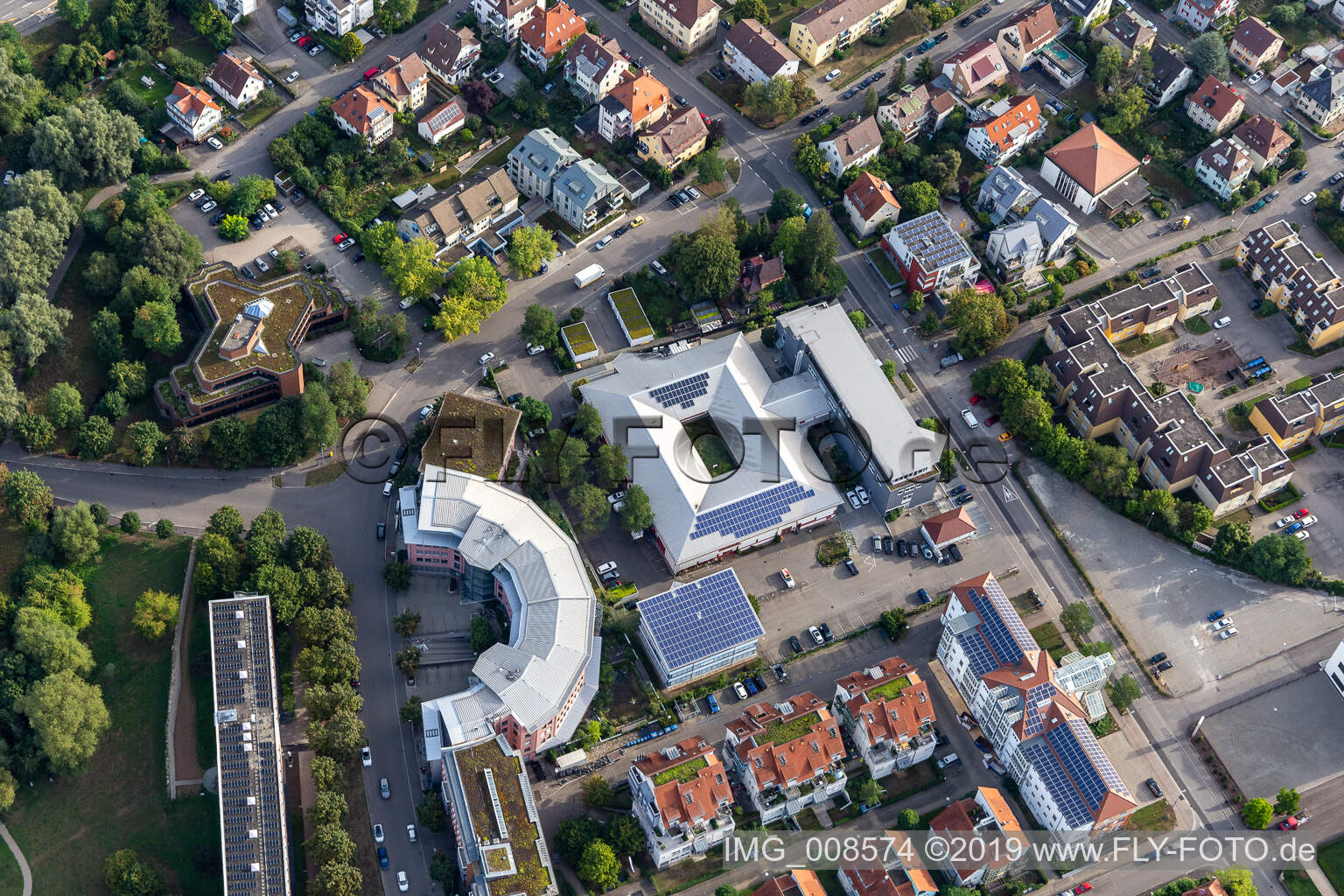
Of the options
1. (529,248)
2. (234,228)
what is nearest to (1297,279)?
(529,248)

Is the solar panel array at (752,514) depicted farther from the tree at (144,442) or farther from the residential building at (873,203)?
the tree at (144,442)

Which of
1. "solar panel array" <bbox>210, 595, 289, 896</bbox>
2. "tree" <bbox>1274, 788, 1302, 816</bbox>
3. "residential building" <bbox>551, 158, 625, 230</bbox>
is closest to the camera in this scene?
"solar panel array" <bbox>210, 595, 289, 896</bbox>

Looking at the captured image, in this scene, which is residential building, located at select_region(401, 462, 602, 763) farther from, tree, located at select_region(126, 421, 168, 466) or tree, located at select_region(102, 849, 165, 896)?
tree, located at select_region(126, 421, 168, 466)

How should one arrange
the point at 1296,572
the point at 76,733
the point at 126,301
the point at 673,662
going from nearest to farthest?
the point at 76,733, the point at 673,662, the point at 1296,572, the point at 126,301

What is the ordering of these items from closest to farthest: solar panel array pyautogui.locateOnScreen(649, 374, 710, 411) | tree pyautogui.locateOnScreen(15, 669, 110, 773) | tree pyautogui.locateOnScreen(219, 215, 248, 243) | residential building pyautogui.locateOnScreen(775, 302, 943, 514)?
tree pyautogui.locateOnScreen(15, 669, 110, 773) → residential building pyautogui.locateOnScreen(775, 302, 943, 514) → solar panel array pyautogui.locateOnScreen(649, 374, 710, 411) → tree pyautogui.locateOnScreen(219, 215, 248, 243)

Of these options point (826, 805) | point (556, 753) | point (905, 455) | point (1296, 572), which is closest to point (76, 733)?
point (556, 753)

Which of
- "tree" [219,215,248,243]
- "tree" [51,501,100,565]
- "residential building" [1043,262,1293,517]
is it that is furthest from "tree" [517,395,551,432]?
"residential building" [1043,262,1293,517]

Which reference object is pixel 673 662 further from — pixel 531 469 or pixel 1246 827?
pixel 1246 827
